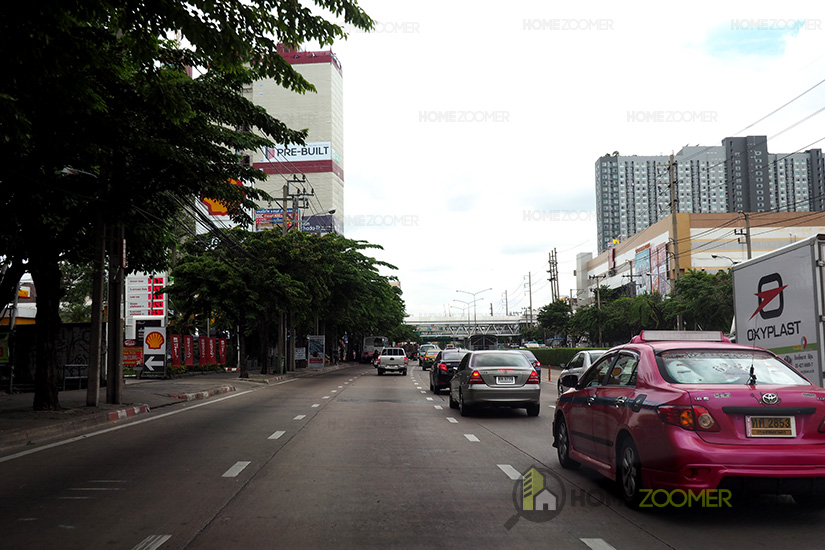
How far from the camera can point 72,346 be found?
25.0m

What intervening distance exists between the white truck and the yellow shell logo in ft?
81.2

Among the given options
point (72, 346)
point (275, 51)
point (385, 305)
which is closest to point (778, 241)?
point (385, 305)

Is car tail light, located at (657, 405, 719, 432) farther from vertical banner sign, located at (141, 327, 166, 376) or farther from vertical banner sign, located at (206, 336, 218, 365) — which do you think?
vertical banner sign, located at (206, 336, 218, 365)

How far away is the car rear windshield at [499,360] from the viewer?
1675 centimetres

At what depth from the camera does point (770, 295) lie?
40.3ft

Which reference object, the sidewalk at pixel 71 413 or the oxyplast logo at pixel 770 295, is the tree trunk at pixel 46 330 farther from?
the oxyplast logo at pixel 770 295

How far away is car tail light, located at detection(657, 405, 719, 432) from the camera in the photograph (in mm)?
6141

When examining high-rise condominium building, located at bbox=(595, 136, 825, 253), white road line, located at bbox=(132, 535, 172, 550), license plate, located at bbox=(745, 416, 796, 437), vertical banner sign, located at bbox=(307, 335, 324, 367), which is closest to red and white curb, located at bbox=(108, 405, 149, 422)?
white road line, located at bbox=(132, 535, 172, 550)

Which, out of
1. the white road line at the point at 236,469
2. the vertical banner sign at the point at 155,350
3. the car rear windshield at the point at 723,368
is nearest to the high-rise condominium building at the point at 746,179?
the vertical banner sign at the point at 155,350

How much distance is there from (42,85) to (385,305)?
2038 inches

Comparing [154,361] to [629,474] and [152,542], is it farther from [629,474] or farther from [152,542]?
[629,474]

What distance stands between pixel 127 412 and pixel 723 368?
1420 centimetres

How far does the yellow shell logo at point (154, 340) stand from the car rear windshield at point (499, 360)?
63.6 feet

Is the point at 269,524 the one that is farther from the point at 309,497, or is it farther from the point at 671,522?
the point at 671,522
